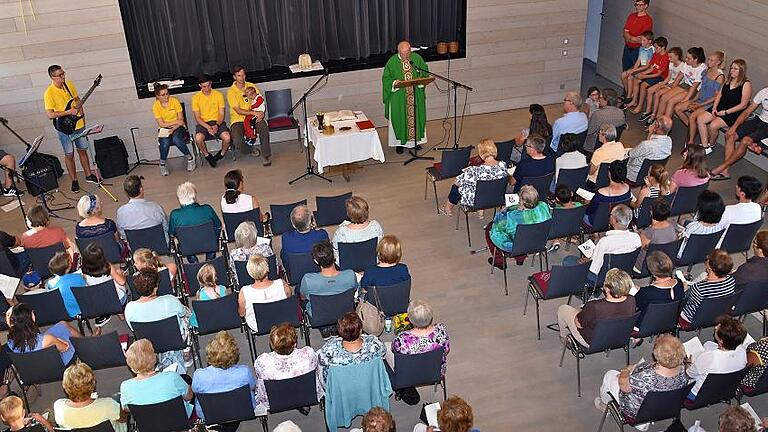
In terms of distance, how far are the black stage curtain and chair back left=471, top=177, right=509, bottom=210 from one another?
459 cm

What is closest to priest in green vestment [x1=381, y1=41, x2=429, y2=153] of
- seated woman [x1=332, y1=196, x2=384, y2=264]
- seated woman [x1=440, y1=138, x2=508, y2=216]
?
seated woman [x1=440, y1=138, x2=508, y2=216]

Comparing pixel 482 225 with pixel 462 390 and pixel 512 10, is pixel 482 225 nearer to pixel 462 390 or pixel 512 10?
Result: pixel 462 390

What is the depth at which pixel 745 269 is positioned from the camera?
246 inches

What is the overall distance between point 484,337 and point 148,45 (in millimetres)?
6871

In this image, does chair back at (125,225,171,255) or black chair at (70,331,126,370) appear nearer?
black chair at (70,331,126,370)

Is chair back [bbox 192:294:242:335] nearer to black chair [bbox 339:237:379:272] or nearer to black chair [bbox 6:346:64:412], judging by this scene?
black chair [bbox 6:346:64:412]

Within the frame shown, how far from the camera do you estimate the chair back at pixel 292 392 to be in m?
5.18

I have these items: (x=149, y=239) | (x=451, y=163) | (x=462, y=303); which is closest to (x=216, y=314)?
(x=149, y=239)

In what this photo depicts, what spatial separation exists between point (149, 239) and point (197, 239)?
514 mm

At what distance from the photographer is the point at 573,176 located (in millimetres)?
8234

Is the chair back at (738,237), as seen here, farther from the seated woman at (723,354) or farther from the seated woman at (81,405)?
the seated woman at (81,405)

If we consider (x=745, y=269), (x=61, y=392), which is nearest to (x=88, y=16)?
(x=61, y=392)

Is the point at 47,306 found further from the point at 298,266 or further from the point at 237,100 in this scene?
the point at 237,100

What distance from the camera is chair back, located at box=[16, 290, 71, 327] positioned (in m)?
6.25
